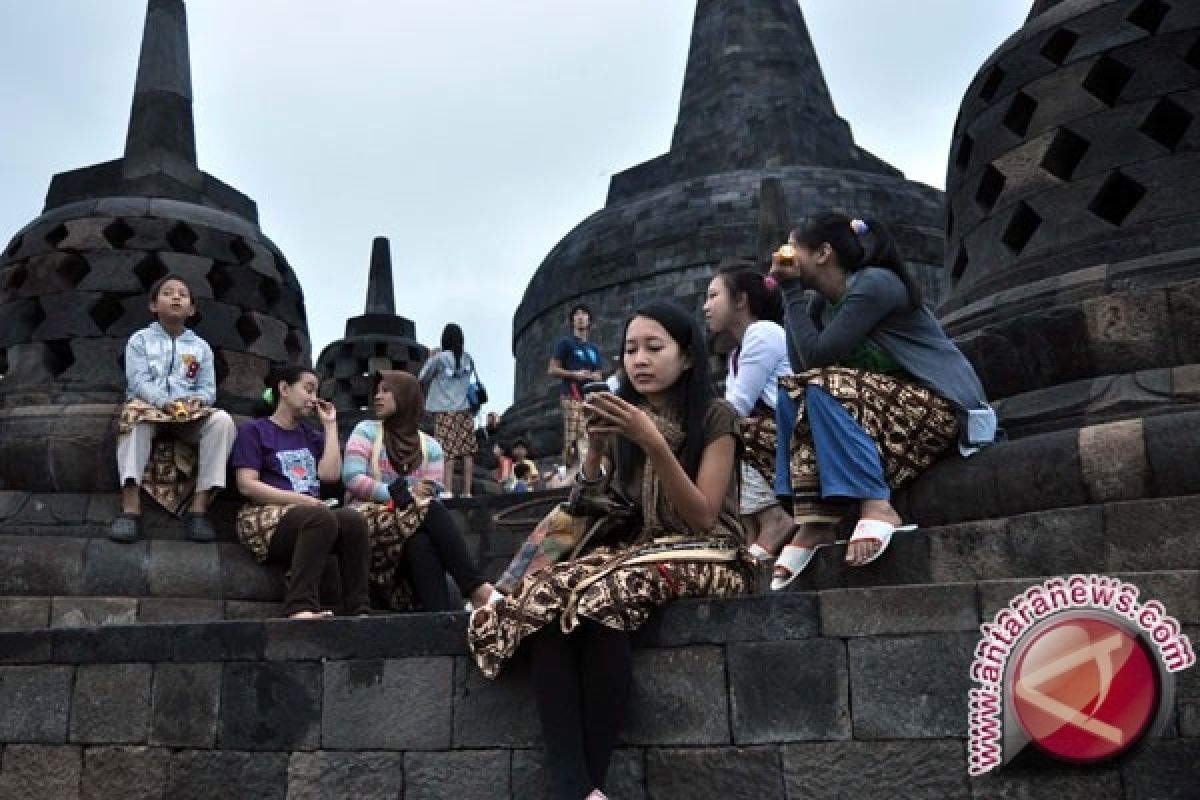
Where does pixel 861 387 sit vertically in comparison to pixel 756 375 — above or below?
below

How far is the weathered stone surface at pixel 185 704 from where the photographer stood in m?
4.80

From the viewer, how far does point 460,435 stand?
12.3 m

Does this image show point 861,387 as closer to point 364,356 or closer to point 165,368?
point 165,368

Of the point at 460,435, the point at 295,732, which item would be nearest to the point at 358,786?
the point at 295,732

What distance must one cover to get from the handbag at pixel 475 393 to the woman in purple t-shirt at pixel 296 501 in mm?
5385

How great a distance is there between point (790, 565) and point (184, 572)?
4173 millimetres

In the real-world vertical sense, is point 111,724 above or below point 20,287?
below

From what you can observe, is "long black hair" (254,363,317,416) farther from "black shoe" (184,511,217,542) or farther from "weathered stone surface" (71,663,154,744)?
→ "weathered stone surface" (71,663,154,744)

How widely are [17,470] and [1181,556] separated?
712 cm

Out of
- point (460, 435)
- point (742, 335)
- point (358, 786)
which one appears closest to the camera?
point (358, 786)

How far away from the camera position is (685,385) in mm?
4449

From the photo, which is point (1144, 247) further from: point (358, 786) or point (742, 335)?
point (358, 786)

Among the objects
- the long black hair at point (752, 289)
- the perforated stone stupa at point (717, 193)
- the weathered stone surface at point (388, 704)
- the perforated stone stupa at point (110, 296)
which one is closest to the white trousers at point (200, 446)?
the perforated stone stupa at point (110, 296)

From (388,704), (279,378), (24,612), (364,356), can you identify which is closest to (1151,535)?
(388,704)
